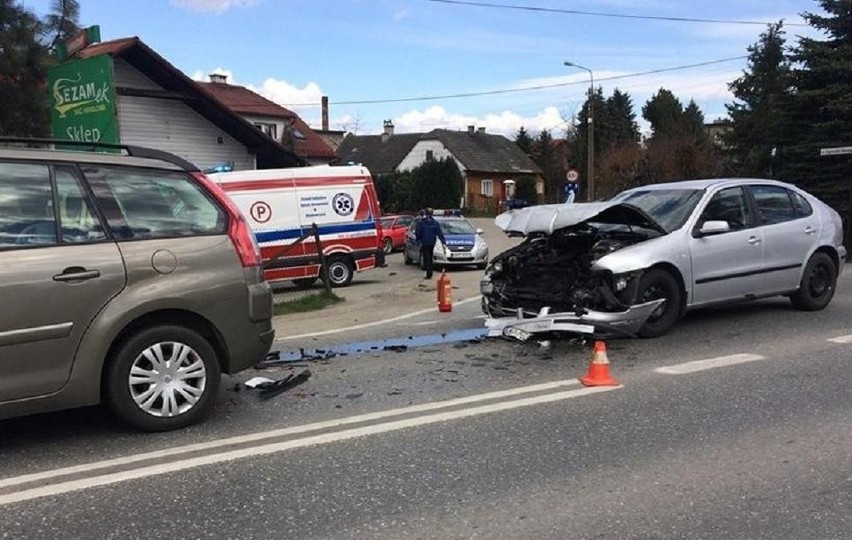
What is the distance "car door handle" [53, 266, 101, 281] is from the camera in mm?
4535

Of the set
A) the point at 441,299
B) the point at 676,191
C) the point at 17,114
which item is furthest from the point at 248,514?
the point at 17,114

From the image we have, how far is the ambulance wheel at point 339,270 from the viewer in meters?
16.8

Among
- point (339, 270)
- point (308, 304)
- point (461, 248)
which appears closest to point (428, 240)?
point (339, 270)

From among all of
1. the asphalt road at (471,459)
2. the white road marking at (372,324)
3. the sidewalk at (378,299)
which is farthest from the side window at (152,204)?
the sidewalk at (378,299)

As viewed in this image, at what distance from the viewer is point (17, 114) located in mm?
10719

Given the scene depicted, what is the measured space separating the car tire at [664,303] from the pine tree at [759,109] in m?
17.0

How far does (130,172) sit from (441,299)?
6.61 meters

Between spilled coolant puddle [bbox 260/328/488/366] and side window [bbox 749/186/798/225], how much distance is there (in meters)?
3.54

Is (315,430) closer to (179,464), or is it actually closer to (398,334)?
(179,464)

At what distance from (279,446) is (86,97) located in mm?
8046

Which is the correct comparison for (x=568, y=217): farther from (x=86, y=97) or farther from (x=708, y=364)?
(x=86, y=97)

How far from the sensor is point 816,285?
9.28 m

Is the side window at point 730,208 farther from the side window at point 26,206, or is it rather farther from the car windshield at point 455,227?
the car windshield at point 455,227

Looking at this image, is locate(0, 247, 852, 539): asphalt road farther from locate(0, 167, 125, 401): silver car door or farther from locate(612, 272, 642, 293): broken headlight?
locate(612, 272, 642, 293): broken headlight
